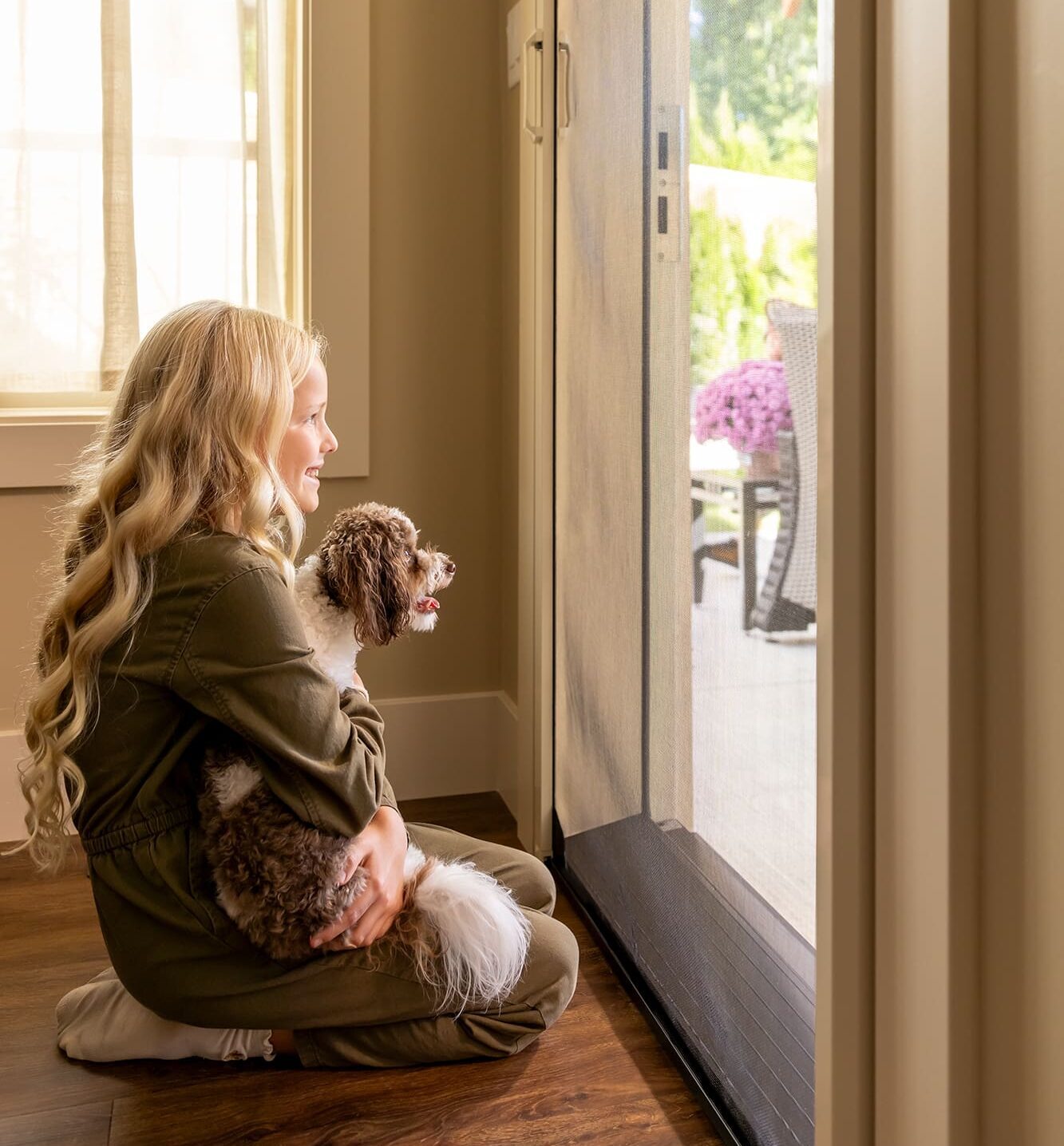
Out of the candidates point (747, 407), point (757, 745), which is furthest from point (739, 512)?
point (757, 745)

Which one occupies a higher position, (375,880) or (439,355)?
(439,355)

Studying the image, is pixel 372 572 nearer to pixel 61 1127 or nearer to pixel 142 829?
pixel 142 829

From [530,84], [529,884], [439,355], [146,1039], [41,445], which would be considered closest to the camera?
[146,1039]

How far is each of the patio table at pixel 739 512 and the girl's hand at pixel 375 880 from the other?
19.5 inches

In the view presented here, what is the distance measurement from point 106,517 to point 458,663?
1.27 m

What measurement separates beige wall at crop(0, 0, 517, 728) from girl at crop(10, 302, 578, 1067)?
2.98 feet

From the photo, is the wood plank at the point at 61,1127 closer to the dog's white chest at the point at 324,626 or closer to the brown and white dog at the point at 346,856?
the brown and white dog at the point at 346,856

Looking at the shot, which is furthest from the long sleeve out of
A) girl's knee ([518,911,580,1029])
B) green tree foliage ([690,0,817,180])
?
green tree foliage ([690,0,817,180])

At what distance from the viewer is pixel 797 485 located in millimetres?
1151

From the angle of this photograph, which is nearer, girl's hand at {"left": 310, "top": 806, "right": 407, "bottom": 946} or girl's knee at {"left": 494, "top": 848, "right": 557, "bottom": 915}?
girl's hand at {"left": 310, "top": 806, "right": 407, "bottom": 946}

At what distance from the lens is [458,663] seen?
2.61 metres

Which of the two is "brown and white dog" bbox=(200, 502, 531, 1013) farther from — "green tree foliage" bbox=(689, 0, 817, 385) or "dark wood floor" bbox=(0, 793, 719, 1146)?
"green tree foliage" bbox=(689, 0, 817, 385)

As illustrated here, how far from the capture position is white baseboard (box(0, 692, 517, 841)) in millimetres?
2559

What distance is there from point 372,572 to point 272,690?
7.8 inches
